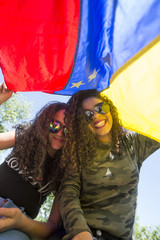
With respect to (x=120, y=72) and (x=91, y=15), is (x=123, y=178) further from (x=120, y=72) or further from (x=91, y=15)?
(x=91, y=15)

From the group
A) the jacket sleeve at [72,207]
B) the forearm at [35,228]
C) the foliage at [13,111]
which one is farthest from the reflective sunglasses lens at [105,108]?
the foliage at [13,111]

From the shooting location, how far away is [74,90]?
234cm

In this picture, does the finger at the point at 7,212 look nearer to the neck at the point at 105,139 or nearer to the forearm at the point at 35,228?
the forearm at the point at 35,228

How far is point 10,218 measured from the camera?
1801 millimetres

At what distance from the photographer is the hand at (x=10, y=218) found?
5.75 feet

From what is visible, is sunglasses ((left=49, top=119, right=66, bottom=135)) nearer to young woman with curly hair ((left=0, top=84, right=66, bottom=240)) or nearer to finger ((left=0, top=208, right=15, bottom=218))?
young woman with curly hair ((left=0, top=84, right=66, bottom=240))

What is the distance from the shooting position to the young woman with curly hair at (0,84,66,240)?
1989 mm

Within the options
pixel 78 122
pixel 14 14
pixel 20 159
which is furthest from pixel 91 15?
pixel 20 159

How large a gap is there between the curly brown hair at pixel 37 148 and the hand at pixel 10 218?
401 mm

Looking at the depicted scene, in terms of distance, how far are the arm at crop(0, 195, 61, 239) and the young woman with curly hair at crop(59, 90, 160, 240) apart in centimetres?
33

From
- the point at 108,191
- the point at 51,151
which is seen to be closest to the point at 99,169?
the point at 108,191

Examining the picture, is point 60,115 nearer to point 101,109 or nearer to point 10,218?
point 101,109

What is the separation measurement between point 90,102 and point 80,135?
0.34 metres

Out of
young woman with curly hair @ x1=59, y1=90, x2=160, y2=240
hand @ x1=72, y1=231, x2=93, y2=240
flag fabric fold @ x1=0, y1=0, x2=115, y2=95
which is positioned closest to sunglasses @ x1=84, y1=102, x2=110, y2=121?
young woman with curly hair @ x1=59, y1=90, x2=160, y2=240
